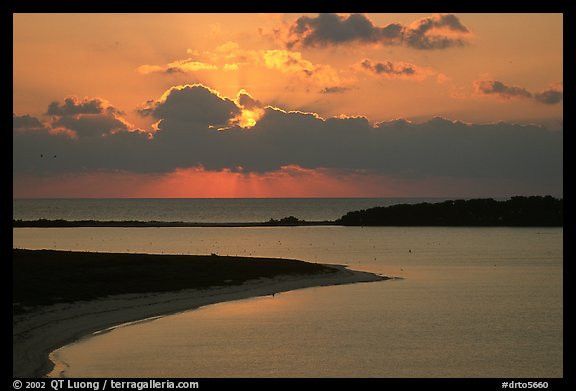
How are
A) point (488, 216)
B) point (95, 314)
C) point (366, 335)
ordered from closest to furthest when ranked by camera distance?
point (95, 314) < point (366, 335) < point (488, 216)

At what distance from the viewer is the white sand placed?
3444cm

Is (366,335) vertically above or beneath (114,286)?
beneath

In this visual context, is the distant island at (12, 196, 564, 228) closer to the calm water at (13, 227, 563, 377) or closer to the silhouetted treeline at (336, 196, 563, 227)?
the silhouetted treeline at (336, 196, 563, 227)

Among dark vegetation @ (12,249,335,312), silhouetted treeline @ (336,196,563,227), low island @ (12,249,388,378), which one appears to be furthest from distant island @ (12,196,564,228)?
low island @ (12,249,388,378)

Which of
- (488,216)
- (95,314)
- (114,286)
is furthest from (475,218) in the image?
(95,314)

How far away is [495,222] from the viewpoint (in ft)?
639

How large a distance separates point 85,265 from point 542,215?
508 feet

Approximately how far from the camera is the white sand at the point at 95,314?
34.4 m

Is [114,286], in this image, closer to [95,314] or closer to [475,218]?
[95,314]

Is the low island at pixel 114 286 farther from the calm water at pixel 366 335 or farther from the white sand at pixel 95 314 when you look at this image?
the calm water at pixel 366 335

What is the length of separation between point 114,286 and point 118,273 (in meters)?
4.61

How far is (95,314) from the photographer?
44.8 metres
